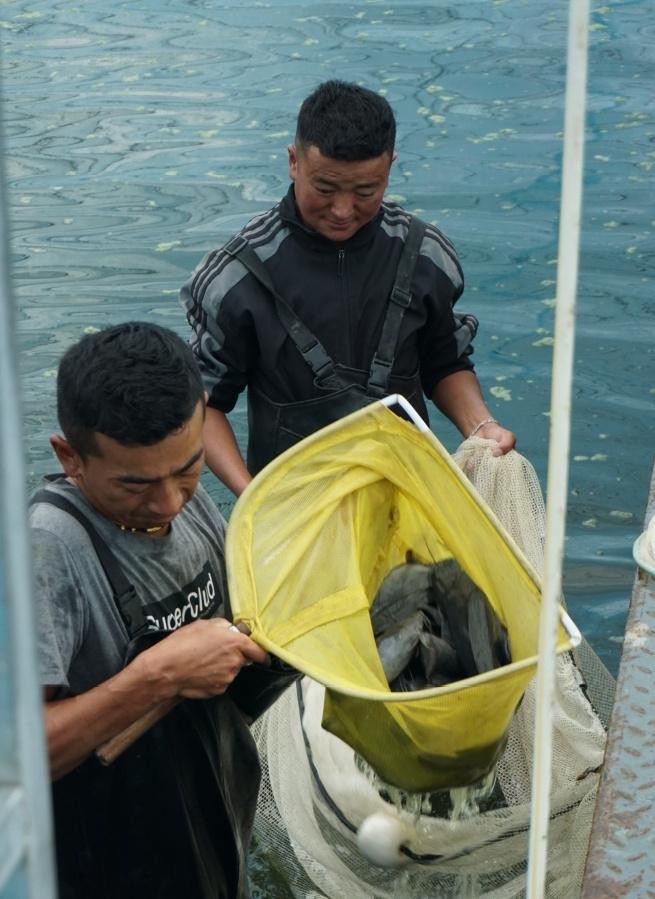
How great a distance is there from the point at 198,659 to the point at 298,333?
1.44 m

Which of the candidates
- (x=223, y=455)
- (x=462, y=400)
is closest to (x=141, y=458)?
(x=223, y=455)

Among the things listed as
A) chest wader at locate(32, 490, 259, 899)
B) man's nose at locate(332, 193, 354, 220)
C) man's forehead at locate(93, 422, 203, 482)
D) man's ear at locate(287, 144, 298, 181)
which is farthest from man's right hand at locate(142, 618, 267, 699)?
man's ear at locate(287, 144, 298, 181)

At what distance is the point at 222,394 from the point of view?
3.55m

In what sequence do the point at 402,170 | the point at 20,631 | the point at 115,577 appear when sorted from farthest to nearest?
the point at 402,170
the point at 115,577
the point at 20,631

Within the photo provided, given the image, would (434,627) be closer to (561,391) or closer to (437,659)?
(437,659)

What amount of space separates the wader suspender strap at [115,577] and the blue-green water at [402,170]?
9.11 ft

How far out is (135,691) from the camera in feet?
6.91

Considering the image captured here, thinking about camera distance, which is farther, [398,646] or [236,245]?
[236,245]

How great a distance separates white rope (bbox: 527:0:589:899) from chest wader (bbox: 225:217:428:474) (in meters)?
2.12

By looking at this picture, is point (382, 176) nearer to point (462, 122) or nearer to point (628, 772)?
point (628, 772)

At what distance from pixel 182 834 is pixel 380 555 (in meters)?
0.98

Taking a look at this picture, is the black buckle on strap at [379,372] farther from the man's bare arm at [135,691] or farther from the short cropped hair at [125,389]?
the man's bare arm at [135,691]

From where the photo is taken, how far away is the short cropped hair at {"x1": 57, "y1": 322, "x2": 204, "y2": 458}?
2172 mm

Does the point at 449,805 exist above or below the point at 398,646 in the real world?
below
